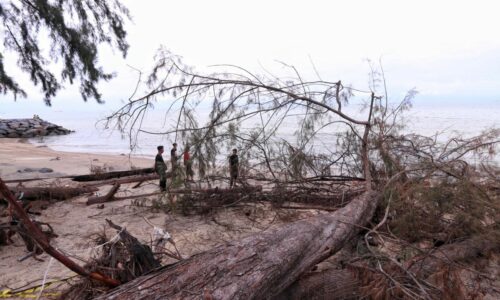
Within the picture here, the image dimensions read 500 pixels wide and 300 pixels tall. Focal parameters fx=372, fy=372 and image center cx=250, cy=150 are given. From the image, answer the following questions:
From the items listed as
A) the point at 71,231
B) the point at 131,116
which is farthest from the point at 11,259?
the point at 131,116

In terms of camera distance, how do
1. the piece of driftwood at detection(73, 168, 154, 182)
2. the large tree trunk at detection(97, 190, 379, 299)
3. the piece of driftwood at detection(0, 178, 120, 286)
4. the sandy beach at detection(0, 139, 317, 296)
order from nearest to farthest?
the piece of driftwood at detection(0, 178, 120, 286), the large tree trunk at detection(97, 190, 379, 299), the sandy beach at detection(0, 139, 317, 296), the piece of driftwood at detection(73, 168, 154, 182)

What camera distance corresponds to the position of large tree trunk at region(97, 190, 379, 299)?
2.32m

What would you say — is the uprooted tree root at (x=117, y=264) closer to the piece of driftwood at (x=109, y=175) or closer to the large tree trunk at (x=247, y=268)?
the large tree trunk at (x=247, y=268)

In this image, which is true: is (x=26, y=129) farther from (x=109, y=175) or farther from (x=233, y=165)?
(x=233, y=165)

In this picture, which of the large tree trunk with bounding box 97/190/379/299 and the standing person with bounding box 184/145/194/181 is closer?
the large tree trunk with bounding box 97/190/379/299

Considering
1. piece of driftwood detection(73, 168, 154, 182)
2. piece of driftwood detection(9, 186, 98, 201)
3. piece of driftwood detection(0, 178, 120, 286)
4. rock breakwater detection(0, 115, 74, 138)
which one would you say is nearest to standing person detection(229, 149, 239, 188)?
piece of driftwood detection(0, 178, 120, 286)

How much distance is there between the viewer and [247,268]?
2549mm

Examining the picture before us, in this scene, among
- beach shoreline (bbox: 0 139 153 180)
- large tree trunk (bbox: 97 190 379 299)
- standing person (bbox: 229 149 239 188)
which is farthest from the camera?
beach shoreline (bbox: 0 139 153 180)


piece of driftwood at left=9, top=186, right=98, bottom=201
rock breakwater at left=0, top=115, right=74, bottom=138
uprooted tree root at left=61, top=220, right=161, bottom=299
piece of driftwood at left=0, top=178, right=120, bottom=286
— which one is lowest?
piece of driftwood at left=9, top=186, right=98, bottom=201

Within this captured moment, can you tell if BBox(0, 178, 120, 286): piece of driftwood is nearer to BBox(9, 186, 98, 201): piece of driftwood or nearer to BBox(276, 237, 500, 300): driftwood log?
BBox(276, 237, 500, 300): driftwood log

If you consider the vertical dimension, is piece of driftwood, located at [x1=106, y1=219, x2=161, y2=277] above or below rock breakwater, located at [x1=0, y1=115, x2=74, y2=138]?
below

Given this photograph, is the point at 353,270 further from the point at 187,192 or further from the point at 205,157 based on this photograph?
the point at 187,192

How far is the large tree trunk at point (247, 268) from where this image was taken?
2.32 metres

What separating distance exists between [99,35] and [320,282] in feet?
24.9
